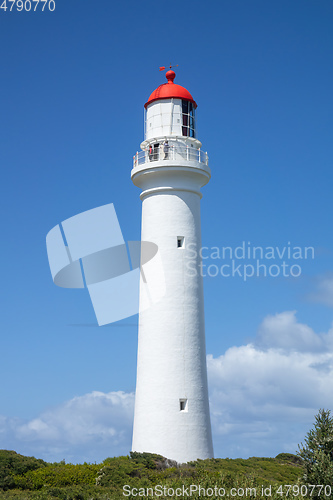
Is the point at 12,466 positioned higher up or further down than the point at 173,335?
further down

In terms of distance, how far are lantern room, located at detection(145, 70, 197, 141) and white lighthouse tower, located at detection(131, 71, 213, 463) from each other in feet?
0.15

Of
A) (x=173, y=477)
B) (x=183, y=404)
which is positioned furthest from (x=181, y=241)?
(x=173, y=477)

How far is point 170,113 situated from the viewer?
31.0 m

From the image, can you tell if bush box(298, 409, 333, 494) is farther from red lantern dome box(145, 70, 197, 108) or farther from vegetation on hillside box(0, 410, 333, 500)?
red lantern dome box(145, 70, 197, 108)

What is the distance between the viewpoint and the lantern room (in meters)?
30.9

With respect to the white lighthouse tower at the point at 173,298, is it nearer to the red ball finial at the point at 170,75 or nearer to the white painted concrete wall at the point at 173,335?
the white painted concrete wall at the point at 173,335

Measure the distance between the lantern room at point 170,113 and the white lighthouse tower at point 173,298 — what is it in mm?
47

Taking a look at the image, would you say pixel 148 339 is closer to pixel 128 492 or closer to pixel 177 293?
pixel 177 293

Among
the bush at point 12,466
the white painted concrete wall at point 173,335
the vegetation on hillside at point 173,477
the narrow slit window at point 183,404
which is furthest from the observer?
the narrow slit window at point 183,404

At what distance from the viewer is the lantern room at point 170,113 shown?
30938 mm

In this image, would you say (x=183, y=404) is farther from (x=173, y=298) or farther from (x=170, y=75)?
(x=170, y=75)

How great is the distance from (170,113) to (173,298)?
29.0ft

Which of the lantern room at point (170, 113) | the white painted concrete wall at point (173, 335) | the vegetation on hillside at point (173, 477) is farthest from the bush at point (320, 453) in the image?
the lantern room at point (170, 113)

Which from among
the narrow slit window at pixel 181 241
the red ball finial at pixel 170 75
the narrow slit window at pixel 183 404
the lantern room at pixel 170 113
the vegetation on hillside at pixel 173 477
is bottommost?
the vegetation on hillside at pixel 173 477
